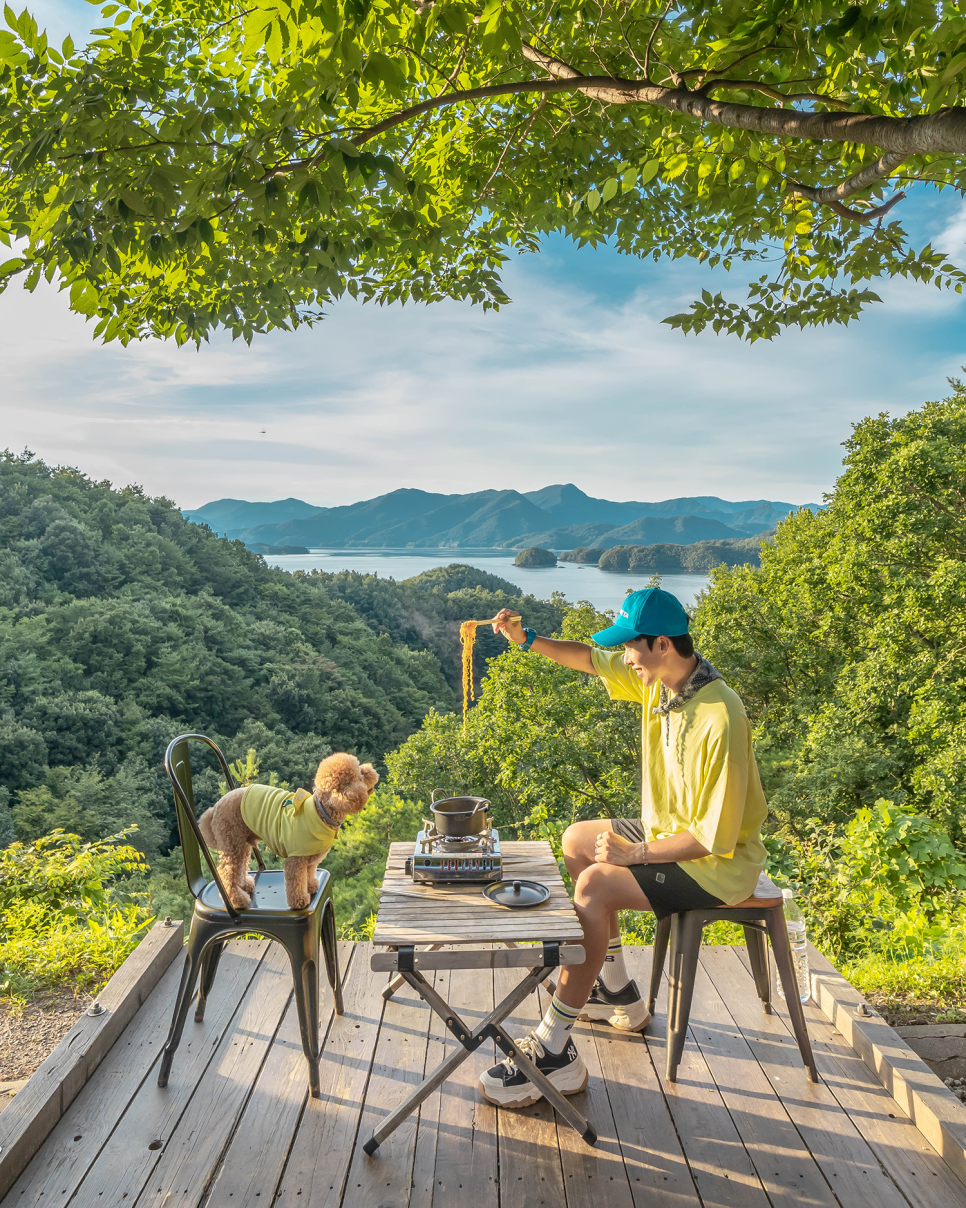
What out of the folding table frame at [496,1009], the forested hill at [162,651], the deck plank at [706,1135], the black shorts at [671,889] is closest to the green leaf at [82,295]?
the folding table frame at [496,1009]

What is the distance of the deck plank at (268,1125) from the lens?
171cm

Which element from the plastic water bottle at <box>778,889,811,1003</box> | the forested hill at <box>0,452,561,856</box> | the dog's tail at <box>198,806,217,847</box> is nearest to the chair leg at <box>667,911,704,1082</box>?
the plastic water bottle at <box>778,889,811,1003</box>

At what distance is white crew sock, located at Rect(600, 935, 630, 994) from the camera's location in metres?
2.35

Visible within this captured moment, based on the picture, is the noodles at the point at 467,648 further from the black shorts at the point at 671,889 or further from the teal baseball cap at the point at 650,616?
the black shorts at the point at 671,889

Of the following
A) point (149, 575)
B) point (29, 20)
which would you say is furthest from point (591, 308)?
point (149, 575)

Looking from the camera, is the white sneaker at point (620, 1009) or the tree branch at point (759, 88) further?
the white sneaker at point (620, 1009)

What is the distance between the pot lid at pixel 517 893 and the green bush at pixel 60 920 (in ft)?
5.53

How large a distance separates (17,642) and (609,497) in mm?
17507

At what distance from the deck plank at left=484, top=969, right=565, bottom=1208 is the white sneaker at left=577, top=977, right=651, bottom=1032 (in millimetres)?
415

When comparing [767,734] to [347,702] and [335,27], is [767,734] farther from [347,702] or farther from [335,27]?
[335,27]

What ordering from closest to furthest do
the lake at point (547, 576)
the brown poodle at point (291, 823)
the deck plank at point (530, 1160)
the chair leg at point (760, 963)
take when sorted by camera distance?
1. the deck plank at point (530, 1160)
2. the brown poodle at point (291, 823)
3. the chair leg at point (760, 963)
4. the lake at point (547, 576)

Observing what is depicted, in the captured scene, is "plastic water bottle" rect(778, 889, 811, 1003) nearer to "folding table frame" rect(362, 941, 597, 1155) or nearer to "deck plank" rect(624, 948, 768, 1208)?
"deck plank" rect(624, 948, 768, 1208)

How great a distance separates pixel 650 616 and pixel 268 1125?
5.54 ft

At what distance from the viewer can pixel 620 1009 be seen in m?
2.38
